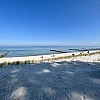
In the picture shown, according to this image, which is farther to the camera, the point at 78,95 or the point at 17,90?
the point at 17,90

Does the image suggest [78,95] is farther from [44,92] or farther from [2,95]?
[2,95]

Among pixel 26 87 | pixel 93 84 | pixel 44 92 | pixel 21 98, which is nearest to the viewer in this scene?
pixel 21 98

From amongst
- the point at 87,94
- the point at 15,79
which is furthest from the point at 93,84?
the point at 15,79

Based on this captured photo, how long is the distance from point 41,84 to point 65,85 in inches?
34.2

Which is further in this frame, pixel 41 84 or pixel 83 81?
pixel 83 81

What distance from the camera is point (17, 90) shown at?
403cm

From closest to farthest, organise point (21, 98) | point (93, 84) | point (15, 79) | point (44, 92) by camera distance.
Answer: point (21, 98) → point (44, 92) → point (93, 84) → point (15, 79)

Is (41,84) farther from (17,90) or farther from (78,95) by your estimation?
(78,95)

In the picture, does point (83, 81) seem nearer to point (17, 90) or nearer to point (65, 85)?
point (65, 85)

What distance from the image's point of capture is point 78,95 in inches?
148

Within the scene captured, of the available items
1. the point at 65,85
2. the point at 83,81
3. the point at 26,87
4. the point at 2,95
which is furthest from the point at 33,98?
the point at 83,81

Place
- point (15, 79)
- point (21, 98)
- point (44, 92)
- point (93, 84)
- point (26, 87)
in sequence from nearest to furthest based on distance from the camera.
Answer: point (21, 98) → point (44, 92) → point (26, 87) → point (93, 84) → point (15, 79)

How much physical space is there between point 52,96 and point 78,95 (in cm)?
80

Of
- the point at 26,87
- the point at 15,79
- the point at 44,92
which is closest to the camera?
the point at 44,92
